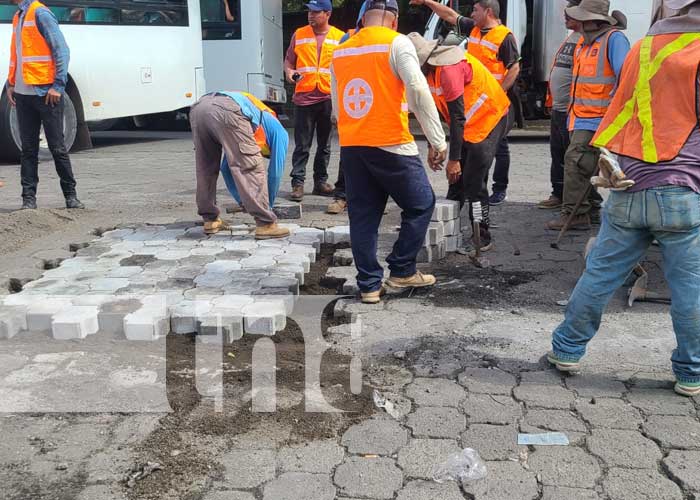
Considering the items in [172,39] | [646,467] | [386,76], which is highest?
[172,39]

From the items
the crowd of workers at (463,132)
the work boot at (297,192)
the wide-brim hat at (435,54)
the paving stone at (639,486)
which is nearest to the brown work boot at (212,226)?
the crowd of workers at (463,132)

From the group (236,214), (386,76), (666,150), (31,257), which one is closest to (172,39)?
(236,214)

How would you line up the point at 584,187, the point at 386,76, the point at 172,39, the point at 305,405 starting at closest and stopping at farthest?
the point at 305,405
the point at 386,76
the point at 584,187
the point at 172,39

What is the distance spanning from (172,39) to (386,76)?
930 centimetres

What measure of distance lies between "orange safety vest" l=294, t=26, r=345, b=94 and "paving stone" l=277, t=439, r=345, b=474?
4947mm

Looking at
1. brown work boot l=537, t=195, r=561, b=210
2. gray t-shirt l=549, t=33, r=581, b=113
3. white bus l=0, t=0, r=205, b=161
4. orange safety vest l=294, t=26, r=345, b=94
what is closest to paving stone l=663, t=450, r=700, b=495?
gray t-shirt l=549, t=33, r=581, b=113

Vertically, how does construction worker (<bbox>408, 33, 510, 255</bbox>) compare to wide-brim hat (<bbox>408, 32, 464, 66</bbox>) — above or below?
below

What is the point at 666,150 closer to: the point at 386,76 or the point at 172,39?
the point at 386,76

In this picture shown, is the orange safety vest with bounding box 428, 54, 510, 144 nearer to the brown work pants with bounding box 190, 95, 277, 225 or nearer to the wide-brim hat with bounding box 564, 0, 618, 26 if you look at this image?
the wide-brim hat with bounding box 564, 0, 618, 26

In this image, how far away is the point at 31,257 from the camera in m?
Result: 5.39

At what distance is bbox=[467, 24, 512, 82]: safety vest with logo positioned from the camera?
675cm

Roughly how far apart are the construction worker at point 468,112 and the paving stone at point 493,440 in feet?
8.08

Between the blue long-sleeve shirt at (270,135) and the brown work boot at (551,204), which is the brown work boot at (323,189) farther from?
the brown work boot at (551,204)

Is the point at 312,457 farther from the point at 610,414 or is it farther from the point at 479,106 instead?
the point at 479,106
